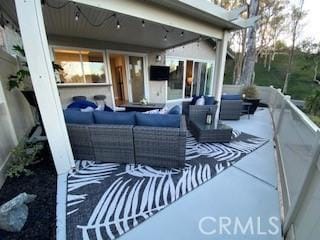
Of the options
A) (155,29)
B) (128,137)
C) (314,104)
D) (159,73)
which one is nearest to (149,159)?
(128,137)

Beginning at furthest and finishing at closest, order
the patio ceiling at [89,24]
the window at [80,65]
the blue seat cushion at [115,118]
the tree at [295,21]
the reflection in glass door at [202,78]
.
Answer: the tree at [295,21] → the reflection in glass door at [202,78] → the window at [80,65] → the patio ceiling at [89,24] → the blue seat cushion at [115,118]

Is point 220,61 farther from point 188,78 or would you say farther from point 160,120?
point 188,78

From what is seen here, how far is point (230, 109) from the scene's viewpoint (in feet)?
19.4

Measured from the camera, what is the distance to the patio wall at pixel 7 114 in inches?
101

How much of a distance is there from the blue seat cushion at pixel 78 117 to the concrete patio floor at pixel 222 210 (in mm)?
899

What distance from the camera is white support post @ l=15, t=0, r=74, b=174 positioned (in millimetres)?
2035

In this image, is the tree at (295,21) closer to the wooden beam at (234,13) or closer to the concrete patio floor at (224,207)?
the wooden beam at (234,13)

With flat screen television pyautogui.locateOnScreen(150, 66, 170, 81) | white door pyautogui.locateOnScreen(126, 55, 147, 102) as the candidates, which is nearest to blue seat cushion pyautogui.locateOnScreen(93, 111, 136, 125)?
white door pyautogui.locateOnScreen(126, 55, 147, 102)

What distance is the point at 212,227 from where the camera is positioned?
5.77 feet

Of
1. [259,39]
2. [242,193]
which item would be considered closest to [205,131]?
[242,193]

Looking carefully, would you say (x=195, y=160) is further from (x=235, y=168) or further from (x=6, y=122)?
(x=6, y=122)

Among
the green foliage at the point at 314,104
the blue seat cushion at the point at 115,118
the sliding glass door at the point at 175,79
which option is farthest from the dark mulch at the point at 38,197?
the green foliage at the point at 314,104

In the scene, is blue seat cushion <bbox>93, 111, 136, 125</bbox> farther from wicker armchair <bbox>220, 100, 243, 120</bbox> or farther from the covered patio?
wicker armchair <bbox>220, 100, 243, 120</bbox>

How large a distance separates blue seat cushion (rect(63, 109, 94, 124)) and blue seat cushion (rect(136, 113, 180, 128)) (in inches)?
33.1
